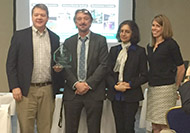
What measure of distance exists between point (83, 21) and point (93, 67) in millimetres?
485

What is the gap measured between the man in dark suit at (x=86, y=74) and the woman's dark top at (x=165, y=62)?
20.3 inches

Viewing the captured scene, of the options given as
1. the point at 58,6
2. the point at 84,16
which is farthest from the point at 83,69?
the point at 58,6

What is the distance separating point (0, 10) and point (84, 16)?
2.92 meters

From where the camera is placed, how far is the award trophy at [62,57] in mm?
2771

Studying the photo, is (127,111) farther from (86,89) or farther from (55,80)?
(55,80)

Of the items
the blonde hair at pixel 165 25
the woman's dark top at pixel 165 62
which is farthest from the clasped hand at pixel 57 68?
the blonde hair at pixel 165 25

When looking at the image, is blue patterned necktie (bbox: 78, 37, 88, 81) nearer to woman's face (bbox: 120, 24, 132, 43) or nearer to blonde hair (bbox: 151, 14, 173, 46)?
woman's face (bbox: 120, 24, 132, 43)

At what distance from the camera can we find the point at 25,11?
4676mm

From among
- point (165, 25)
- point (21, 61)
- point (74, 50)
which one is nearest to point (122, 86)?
point (74, 50)

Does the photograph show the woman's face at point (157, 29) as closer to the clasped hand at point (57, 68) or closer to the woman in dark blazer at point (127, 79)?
the woman in dark blazer at point (127, 79)

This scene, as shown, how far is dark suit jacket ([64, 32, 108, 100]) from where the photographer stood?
2.94 meters

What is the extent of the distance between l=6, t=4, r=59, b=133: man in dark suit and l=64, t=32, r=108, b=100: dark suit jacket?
15cm

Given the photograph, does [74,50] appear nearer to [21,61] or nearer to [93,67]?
[93,67]

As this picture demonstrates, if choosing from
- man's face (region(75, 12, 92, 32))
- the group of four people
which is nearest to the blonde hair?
the group of four people
